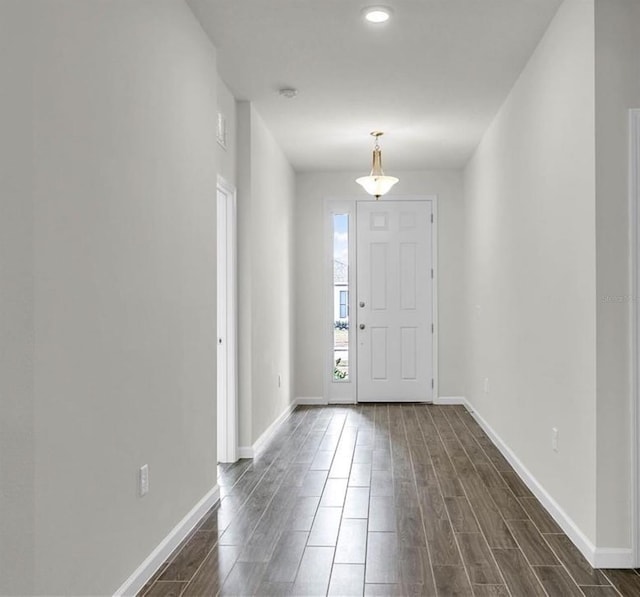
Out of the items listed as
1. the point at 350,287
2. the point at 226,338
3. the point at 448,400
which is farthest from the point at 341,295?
the point at 226,338

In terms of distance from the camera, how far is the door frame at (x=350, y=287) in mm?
7660

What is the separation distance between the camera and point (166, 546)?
2990mm

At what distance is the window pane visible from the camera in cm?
773

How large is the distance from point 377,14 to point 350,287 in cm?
446

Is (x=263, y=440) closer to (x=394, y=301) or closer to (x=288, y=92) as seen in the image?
(x=288, y=92)

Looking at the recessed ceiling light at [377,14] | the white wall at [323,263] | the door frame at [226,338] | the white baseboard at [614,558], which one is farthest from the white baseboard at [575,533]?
the white wall at [323,263]

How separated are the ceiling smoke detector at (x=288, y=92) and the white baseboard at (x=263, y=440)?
2.56 metres

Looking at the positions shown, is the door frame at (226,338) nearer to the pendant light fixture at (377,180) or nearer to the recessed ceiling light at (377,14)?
the pendant light fixture at (377,180)

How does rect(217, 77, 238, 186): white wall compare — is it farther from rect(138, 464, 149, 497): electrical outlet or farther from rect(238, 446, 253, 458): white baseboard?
rect(138, 464, 149, 497): electrical outlet

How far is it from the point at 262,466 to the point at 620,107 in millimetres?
3172

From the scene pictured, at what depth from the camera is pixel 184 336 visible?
10.9ft

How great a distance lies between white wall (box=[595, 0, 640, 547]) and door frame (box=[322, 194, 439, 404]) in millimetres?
4763

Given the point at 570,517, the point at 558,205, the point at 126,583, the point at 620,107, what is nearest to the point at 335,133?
the point at 558,205

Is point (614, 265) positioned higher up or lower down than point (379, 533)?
higher up
